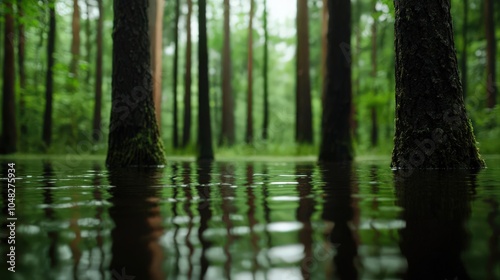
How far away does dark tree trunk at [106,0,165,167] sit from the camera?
29.0 ft

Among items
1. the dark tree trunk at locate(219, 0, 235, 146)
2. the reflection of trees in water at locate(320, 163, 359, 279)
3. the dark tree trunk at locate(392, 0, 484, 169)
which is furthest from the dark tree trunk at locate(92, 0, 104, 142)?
the reflection of trees in water at locate(320, 163, 359, 279)

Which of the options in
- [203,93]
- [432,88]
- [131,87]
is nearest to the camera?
[432,88]

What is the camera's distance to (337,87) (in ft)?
36.6

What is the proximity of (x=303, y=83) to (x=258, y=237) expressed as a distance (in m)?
16.6

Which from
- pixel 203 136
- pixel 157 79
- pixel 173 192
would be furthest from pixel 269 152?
Result: pixel 173 192

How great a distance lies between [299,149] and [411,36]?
9.06 metres

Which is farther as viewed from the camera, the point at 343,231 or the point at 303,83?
the point at 303,83

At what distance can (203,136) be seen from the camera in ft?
43.0

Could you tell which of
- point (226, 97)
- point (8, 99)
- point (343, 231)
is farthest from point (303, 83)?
point (343, 231)

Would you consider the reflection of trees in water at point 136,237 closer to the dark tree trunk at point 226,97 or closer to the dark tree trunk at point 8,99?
the dark tree trunk at point 8,99

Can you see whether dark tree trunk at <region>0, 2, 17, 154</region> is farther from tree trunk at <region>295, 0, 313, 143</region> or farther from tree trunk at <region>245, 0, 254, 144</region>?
tree trunk at <region>295, 0, 313, 143</region>

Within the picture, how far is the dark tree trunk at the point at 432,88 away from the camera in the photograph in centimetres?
632

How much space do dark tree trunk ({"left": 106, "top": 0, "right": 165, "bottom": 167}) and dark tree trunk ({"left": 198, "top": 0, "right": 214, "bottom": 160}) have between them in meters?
3.51

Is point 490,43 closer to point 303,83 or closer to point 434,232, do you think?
point 303,83
